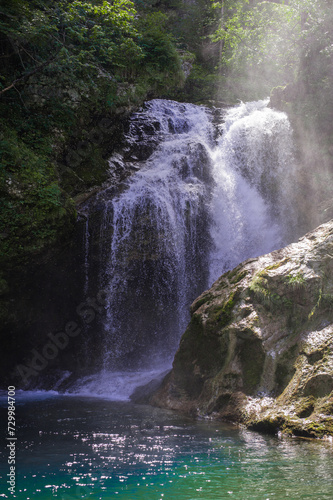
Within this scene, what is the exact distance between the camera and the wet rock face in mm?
5430

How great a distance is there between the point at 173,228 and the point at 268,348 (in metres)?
6.10

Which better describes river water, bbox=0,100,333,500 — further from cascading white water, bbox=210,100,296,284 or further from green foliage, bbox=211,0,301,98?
green foliage, bbox=211,0,301,98

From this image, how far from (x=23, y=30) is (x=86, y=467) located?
11.0m

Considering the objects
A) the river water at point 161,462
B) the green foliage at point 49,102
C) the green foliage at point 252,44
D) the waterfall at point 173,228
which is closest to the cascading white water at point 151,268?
the waterfall at point 173,228

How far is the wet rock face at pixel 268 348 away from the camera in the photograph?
5.43 m

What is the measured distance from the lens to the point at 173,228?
11.8 metres

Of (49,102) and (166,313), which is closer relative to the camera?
(166,313)

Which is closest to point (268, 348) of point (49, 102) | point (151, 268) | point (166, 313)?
point (166, 313)

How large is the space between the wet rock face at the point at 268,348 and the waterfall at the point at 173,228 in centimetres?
315

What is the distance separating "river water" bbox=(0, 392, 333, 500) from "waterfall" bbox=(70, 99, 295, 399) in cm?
403

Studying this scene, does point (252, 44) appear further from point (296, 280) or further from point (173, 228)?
point (296, 280)

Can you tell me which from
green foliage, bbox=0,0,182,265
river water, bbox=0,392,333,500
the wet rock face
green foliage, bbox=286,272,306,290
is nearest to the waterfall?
green foliage, bbox=0,0,182,265

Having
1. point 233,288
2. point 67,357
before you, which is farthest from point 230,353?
point 67,357

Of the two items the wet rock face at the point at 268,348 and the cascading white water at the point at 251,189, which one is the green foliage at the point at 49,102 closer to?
the cascading white water at the point at 251,189
